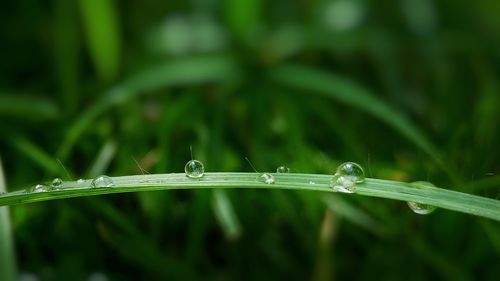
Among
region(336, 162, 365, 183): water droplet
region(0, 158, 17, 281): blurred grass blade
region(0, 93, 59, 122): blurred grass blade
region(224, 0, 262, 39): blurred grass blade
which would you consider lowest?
region(0, 158, 17, 281): blurred grass blade

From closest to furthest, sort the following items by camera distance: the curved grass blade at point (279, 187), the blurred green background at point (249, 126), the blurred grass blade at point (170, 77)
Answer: the curved grass blade at point (279, 187) → the blurred green background at point (249, 126) → the blurred grass blade at point (170, 77)

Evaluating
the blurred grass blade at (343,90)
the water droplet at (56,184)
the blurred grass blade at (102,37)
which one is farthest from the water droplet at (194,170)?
the blurred grass blade at (102,37)

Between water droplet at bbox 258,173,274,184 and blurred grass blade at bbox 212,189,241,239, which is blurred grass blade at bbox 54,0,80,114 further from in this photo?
water droplet at bbox 258,173,274,184

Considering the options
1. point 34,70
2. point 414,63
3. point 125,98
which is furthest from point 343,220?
point 34,70

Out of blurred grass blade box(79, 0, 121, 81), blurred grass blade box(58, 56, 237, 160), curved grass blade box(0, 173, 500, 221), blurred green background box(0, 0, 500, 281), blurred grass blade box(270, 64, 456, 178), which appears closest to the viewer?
curved grass blade box(0, 173, 500, 221)

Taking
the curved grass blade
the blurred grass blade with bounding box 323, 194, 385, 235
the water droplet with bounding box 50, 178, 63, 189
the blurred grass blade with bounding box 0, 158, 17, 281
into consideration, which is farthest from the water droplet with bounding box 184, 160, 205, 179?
the blurred grass blade with bounding box 323, 194, 385, 235

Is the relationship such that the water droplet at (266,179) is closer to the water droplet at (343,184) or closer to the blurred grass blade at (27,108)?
the water droplet at (343,184)

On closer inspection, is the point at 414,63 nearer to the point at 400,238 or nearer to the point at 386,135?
the point at 386,135
